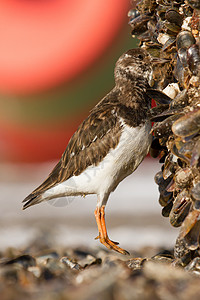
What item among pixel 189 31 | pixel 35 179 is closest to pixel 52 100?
pixel 35 179

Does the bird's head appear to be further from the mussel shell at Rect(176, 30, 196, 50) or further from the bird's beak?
the mussel shell at Rect(176, 30, 196, 50)

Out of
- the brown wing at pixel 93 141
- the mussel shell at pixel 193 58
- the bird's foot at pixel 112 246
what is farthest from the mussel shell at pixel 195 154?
the bird's foot at pixel 112 246

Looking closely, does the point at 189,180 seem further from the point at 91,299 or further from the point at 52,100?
the point at 52,100

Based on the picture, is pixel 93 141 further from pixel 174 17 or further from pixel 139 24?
pixel 174 17

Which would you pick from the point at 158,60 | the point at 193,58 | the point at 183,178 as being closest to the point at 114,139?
the point at 158,60

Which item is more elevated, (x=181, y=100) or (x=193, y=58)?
(x=193, y=58)

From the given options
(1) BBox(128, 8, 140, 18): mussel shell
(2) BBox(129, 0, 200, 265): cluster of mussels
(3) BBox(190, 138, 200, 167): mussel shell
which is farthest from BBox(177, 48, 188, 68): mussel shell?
(1) BBox(128, 8, 140, 18): mussel shell
